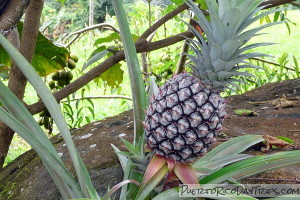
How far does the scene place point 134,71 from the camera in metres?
0.92

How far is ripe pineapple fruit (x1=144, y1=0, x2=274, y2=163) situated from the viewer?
2.80ft

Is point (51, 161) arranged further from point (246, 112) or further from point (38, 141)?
point (246, 112)

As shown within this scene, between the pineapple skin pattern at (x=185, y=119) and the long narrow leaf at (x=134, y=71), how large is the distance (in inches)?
2.8

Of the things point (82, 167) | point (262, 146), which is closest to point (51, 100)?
point (82, 167)

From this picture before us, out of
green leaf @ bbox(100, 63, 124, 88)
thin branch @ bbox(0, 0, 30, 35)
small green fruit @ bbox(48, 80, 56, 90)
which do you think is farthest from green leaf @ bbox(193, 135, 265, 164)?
small green fruit @ bbox(48, 80, 56, 90)

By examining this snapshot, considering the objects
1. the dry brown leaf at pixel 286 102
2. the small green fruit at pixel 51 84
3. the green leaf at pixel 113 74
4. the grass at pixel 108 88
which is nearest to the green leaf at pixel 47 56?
the grass at pixel 108 88

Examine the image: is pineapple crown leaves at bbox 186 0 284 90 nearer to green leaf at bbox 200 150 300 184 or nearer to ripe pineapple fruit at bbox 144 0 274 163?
ripe pineapple fruit at bbox 144 0 274 163

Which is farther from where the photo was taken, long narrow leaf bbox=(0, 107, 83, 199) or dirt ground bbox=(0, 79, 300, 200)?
dirt ground bbox=(0, 79, 300, 200)

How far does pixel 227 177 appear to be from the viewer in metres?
0.80

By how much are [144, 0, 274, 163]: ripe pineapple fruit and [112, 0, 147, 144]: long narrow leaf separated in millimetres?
51

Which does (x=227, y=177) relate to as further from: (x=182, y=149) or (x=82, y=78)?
(x=82, y=78)

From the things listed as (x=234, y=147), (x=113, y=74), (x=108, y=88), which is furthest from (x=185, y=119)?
(x=108, y=88)

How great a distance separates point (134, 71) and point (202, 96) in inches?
7.2

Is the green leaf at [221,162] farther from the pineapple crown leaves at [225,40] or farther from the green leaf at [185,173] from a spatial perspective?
the pineapple crown leaves at [225,40]
